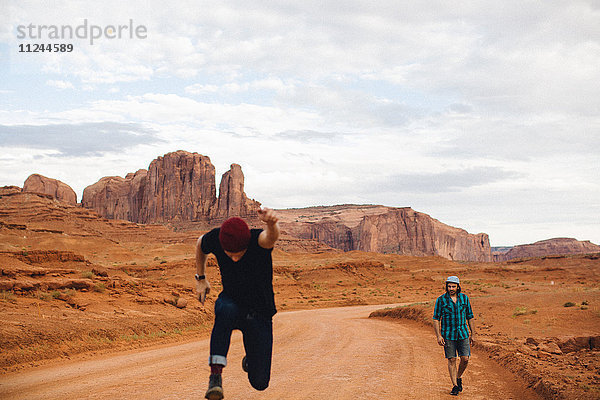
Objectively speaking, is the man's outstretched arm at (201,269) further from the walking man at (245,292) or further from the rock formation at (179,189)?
the rock formation at (179,189)

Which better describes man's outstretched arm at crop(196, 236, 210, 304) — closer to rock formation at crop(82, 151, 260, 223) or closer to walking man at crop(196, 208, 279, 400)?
walking man at crop(196, 208, 279, 400)

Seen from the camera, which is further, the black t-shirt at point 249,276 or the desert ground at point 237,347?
the desert ground at point 237,347

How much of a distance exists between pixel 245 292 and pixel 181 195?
150752mm

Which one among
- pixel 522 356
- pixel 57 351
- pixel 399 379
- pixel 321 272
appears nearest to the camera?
pixel 399 379

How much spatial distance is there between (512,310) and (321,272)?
41853mm

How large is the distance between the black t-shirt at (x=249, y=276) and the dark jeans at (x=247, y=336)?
76 mm

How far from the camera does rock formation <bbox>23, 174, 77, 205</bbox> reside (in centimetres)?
14900

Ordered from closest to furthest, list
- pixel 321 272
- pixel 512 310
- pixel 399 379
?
pixel 399 379 → pixel 512 310 → pixel 321 272

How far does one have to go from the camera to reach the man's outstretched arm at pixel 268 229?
4263 mm

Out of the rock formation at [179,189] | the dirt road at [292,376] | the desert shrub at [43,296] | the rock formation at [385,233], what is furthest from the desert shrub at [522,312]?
the rock formation at [385,233]

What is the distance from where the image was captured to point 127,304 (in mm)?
19219

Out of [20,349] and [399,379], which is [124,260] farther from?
[399,379]

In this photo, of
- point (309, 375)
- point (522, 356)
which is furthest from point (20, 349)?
point (522, 356)

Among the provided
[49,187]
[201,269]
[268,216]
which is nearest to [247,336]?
[201,269]
